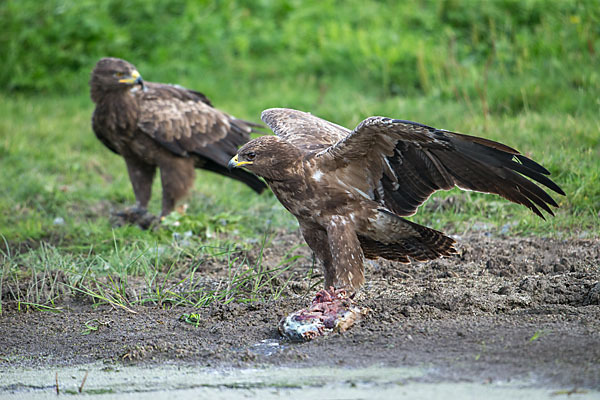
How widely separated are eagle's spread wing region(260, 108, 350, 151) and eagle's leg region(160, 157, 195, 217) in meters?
2.06

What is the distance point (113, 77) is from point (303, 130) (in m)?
2.92

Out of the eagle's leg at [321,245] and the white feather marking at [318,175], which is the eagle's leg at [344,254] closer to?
the eagle's leg at [321,245]

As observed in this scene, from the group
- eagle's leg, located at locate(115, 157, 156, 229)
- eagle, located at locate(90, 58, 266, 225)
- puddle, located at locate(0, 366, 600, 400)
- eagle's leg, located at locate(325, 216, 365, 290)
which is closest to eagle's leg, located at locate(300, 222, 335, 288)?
eagle's leg, located at locate(325, 216, 365, 290)

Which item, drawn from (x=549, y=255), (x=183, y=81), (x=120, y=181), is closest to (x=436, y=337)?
(x=549, y=255)

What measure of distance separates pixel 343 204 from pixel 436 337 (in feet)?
4.14

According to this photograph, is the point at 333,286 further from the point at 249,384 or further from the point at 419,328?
the point at 249,384

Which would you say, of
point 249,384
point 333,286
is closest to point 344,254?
point 333,286

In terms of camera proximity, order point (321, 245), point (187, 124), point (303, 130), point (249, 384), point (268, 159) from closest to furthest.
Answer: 1. point (249, 384)
2. point (268, 159)
3. point (321, 245)
4. point (303, 130)
5. point (187, 124)

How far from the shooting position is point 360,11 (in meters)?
12.5

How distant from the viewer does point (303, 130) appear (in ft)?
19.3

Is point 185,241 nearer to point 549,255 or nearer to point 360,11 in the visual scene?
point 549,255

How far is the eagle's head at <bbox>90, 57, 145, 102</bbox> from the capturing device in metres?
7.97

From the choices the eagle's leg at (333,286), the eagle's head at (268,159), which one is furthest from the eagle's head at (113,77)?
the eagle's leg at (333,286)

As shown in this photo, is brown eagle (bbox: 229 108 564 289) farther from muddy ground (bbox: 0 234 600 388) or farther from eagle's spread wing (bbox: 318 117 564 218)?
muddy ground (bbox: 0 234 600 388)
